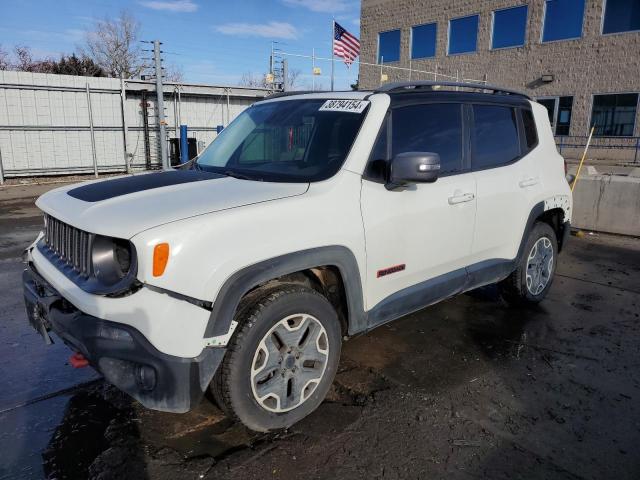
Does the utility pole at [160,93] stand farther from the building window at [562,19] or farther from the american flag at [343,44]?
the building window at [562,19]

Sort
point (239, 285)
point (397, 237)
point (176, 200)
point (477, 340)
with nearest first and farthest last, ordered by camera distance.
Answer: point (239, 285)
point (176, 200)
point (397, 237)
point (477, 340)

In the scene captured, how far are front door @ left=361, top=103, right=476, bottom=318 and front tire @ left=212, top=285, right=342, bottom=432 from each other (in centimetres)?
43

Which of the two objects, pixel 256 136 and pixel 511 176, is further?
pixel 511 176

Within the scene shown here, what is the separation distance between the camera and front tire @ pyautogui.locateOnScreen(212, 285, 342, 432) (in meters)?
2.56

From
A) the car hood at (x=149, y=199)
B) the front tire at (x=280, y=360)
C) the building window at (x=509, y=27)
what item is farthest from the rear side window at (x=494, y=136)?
the building window at (x=509, y=27)

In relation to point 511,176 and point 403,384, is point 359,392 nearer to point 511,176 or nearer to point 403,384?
point 403,384

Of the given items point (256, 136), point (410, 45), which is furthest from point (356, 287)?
point (410, 45)

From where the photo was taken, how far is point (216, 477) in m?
2.50

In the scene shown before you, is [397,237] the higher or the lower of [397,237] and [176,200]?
the lower

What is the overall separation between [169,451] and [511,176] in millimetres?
3326

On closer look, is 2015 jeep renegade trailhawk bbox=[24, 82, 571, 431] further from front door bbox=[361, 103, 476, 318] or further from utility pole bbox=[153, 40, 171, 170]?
utility pole bbox=[153, 40, 171, 170]

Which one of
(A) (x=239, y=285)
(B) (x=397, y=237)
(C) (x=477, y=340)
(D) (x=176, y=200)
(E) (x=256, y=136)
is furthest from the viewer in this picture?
(C) (x=477, y=340)

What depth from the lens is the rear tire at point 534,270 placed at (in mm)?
4668

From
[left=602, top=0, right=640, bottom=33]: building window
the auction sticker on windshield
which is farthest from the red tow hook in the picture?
[left=602, top=0, right=640, bottom=33]: building window
